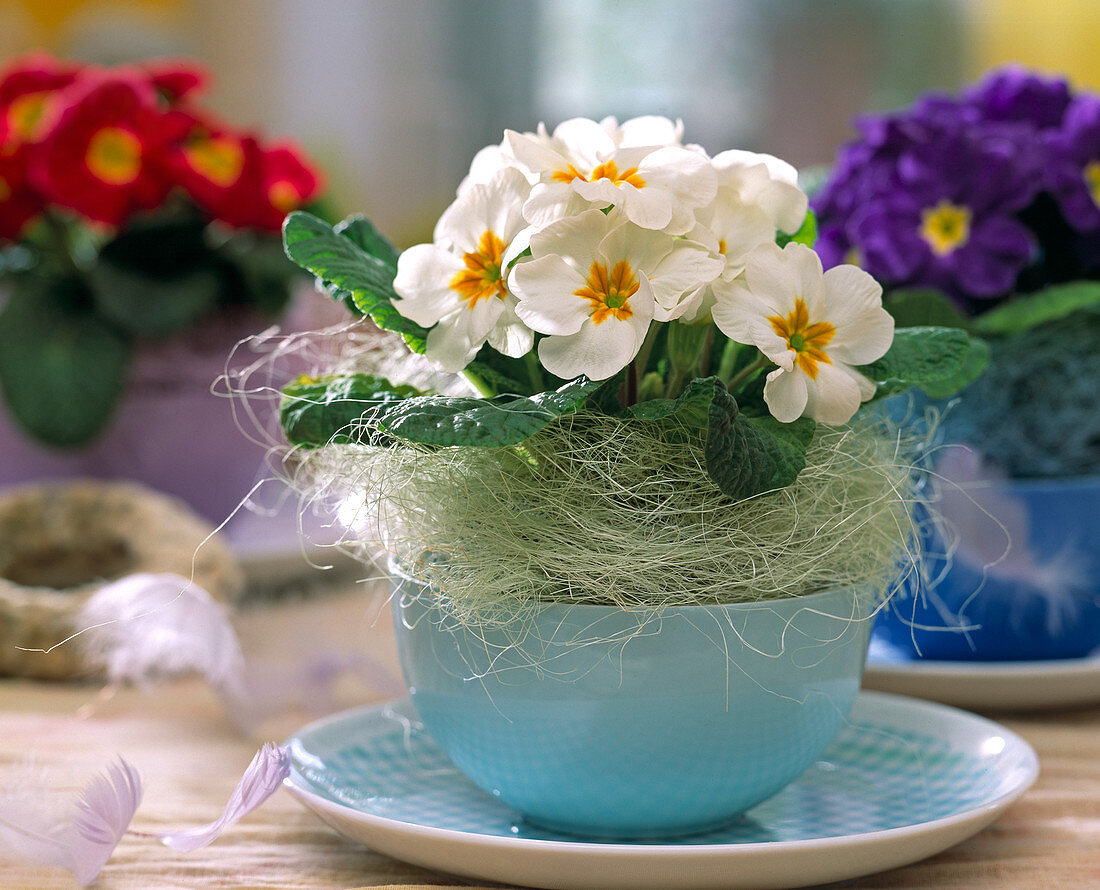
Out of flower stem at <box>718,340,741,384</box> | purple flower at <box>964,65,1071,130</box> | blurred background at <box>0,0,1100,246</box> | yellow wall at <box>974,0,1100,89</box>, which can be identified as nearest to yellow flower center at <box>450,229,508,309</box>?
flower stem at <box>718,340,741,384</box>

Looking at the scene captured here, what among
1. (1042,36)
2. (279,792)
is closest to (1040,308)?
(279,792)

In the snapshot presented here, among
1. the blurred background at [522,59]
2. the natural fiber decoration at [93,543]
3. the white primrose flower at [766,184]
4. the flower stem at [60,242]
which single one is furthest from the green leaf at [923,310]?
the blurred background at [522,59]

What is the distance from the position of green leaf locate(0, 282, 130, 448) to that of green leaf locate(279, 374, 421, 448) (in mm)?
531

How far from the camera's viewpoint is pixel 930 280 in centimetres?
70

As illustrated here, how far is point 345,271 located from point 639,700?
211 mm

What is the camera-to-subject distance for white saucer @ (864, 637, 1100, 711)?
2.17 ft

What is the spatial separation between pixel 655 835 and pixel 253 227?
736 millimetres

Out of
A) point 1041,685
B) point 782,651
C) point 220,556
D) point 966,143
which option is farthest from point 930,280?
point 220,556

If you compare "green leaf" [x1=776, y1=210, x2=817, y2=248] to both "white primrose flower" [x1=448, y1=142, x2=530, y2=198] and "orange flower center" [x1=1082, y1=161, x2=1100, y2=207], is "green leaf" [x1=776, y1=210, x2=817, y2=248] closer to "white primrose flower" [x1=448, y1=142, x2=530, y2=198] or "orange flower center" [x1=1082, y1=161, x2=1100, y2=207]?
"white primrose flower" [x1=448, y1=142, x2=530, y2=198]

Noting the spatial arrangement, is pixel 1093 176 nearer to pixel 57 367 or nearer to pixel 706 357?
pixel 706 357

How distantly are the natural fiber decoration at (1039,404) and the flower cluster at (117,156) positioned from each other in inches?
25.2

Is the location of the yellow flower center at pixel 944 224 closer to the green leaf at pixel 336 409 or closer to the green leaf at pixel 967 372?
the green leaf at pixel 967 372

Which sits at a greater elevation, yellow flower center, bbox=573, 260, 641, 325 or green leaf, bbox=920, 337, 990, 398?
yellow flower center, bbox=573, 260, 641, 325

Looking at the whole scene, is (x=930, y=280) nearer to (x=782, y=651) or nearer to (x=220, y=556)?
(x=782, y=651)
